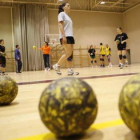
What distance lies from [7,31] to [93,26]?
635cm

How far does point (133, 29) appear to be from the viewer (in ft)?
48.2

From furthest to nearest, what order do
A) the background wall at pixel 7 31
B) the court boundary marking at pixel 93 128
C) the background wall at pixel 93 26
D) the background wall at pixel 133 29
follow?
the background wall at pixel 133 29 → the background wall at pixel 93 26 → the background wall at pixel 7 31 → the court boundary marking at pixel 93 128

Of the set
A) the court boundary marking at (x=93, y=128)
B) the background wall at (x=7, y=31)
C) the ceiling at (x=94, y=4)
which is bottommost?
the court boundary marking at (x=93, y=128)

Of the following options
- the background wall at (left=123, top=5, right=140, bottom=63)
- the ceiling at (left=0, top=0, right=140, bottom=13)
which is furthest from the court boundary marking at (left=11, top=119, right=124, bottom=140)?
the background wall at (left=123, top=5, right=140, bottom=63)

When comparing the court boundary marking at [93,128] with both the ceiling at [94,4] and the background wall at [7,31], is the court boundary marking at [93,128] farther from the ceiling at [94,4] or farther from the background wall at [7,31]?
the background wall at [7,31]

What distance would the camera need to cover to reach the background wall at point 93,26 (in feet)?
46.0

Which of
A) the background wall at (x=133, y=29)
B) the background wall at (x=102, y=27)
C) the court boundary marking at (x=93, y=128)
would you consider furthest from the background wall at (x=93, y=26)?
the court boundary marking at (x=93, y=128)

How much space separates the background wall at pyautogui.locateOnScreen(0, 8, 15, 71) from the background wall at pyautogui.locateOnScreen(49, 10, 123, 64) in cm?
280

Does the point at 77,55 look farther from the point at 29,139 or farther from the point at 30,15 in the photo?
the point at 29,139

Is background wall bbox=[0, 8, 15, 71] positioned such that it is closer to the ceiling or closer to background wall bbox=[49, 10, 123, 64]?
the ceiling

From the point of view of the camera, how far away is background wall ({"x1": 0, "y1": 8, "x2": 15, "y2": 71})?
12.5 m

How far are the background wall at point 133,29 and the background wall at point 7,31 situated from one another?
9.03 metres

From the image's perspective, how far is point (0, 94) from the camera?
5.16 ft

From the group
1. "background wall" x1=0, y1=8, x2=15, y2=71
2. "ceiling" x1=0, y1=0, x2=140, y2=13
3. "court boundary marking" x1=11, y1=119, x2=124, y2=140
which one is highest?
"ceiling" x1=0, y1=0, x2=140, y2=13
